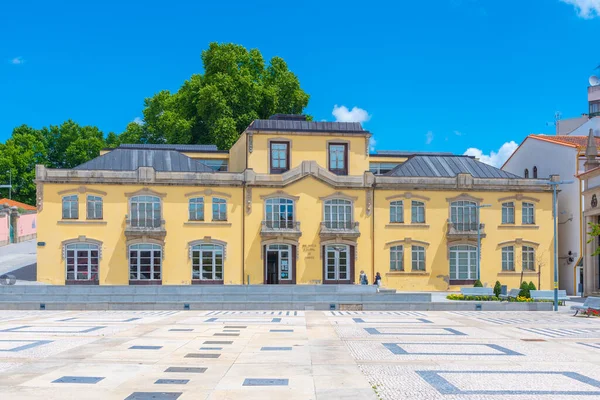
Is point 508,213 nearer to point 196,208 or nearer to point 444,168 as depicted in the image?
point 444,168

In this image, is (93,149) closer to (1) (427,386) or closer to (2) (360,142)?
(2) (360,142)

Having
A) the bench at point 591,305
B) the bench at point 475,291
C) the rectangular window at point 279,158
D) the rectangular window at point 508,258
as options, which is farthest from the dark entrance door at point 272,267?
the bench at point 591,305

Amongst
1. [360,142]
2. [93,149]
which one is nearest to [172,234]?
[360,142]

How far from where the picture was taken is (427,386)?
13258 millimetres

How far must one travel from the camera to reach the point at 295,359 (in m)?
16.7

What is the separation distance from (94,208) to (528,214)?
1258 inches

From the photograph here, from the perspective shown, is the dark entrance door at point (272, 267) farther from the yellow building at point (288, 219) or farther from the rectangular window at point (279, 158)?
the rectangular window at point (279, 158)

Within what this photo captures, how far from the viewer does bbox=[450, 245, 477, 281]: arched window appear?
52.5m

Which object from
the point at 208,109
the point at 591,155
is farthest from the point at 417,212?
the point at 208,109

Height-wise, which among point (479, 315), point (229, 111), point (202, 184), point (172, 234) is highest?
point (229, 111)

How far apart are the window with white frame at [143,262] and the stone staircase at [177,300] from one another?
40.1ft

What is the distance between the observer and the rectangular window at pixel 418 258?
5219 centimetres

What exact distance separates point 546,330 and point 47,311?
71.8 ft

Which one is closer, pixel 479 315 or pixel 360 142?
pixel 479 315
